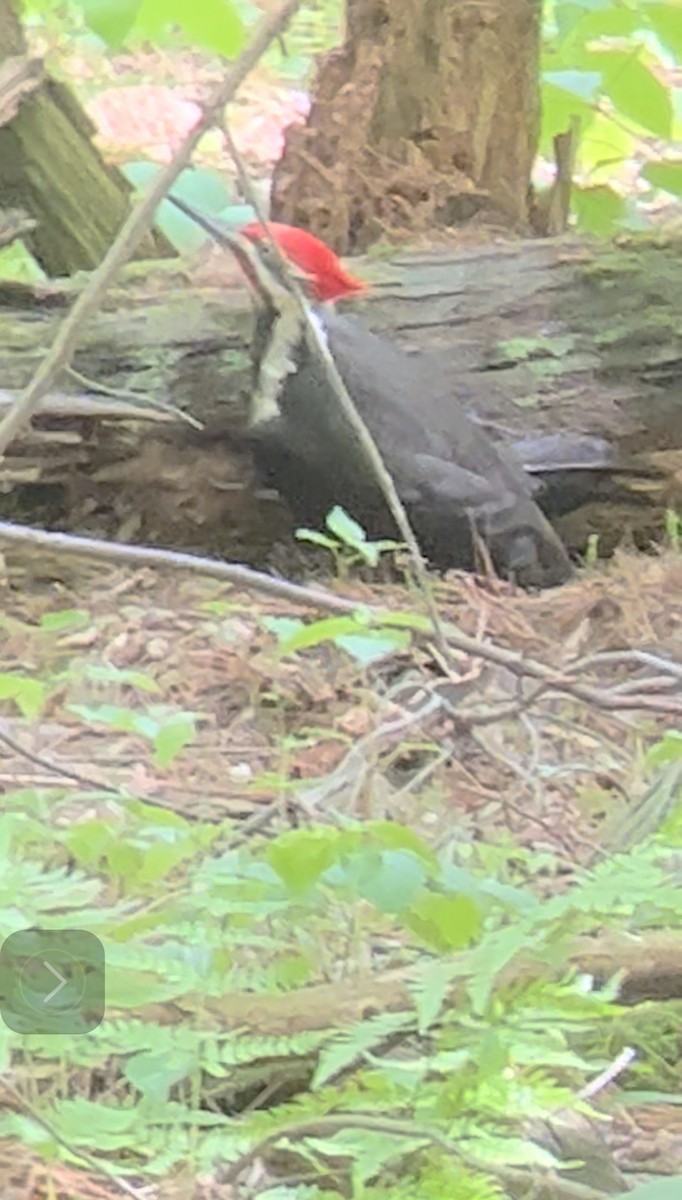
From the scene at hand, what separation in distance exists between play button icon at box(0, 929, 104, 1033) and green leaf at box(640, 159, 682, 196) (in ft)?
5.35

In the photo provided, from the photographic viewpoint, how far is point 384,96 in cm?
221

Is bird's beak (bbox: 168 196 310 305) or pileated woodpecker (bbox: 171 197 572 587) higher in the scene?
bird's beak (bbox: 168 196 310 305)

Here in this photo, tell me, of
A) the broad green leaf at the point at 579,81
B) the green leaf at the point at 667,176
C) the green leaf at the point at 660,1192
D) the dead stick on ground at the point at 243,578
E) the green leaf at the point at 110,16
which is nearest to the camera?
the green leaf at the point at 660,1192

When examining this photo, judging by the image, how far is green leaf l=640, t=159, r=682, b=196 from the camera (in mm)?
2039

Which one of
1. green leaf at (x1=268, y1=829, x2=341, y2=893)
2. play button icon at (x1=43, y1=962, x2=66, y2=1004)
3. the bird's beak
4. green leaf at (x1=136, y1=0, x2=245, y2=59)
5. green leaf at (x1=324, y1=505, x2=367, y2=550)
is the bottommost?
green leaf at (x1=324, y1=505, x2=367, y2=550)

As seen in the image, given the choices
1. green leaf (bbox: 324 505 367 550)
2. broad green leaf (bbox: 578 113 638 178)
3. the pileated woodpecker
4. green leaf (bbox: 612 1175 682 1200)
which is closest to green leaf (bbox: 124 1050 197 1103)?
green leaf (bbox: 612 1175 682 1200)

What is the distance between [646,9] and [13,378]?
3.01ft

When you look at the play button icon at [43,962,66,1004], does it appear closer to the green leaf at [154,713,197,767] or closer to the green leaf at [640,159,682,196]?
the green leaf at [154,713,197,767]

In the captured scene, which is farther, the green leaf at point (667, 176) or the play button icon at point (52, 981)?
the green leaf at point (667, 176)

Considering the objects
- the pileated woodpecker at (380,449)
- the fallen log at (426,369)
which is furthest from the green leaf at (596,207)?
the pileated woodpecker at (380,449)

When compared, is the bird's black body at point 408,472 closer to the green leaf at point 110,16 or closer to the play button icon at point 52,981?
the green leaf at point 110,16

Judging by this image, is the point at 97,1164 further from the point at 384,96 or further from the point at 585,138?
the point at 585,138

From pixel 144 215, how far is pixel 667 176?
64.6 inches

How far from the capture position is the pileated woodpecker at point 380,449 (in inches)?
70.9
